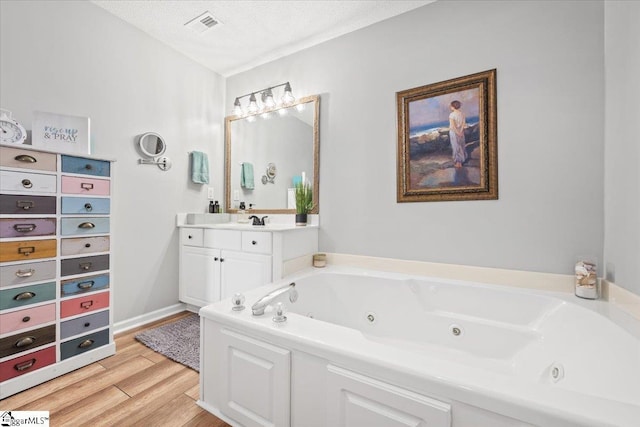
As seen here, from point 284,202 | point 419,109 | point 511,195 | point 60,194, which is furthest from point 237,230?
point 511,195

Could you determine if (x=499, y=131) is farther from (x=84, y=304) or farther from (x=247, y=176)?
(x=84, y=304)

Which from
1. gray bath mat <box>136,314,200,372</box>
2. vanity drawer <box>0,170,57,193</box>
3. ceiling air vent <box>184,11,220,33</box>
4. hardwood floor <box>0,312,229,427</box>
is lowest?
hardwood floor <box>0,312,229,427</box>

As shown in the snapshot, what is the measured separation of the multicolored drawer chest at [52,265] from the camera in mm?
1446

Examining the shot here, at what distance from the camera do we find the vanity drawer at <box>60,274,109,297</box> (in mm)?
1648

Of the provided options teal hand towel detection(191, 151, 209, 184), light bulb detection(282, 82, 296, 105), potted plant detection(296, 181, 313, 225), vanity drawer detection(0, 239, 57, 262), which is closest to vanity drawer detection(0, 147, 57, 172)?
vanity drawer detection(0, 239, 57, 262)

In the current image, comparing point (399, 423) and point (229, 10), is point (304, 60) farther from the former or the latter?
point (399, 423)

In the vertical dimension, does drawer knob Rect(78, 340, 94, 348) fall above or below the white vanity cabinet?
below

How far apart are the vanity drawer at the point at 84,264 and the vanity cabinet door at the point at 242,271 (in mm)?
796

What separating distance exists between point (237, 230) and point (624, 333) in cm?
220

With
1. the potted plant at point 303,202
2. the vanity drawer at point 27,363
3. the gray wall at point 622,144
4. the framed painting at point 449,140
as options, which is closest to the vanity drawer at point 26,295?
the vanity drawer at point 27,363

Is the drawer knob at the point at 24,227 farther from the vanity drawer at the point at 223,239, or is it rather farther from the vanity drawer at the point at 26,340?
the vanity drawer at the point at 223,239

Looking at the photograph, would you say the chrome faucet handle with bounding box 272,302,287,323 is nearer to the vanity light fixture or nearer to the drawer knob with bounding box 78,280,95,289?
the drawer knob with bounding box 78,280,95,289

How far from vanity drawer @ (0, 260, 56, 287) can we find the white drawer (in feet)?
3.36

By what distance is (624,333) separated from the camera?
105 cm
